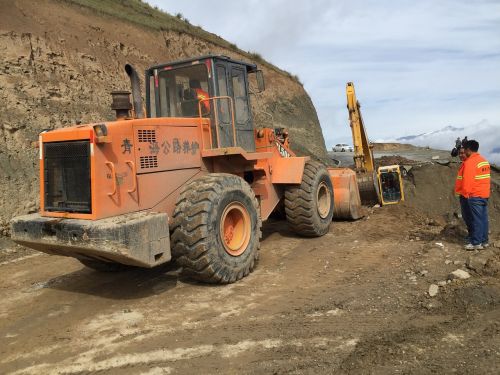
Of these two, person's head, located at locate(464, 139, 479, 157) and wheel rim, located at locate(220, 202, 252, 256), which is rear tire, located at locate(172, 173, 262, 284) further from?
person's head, located at locate(464, 139, 479, 157)

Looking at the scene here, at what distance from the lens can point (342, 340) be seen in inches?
157

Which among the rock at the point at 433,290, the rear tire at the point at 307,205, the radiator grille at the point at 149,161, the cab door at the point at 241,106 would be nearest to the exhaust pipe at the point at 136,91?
the radiator grille at the point at 149,161

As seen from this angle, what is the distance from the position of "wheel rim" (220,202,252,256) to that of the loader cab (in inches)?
41.4

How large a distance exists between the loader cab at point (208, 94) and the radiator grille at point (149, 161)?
3.73 feet

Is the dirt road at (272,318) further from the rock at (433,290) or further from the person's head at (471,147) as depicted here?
the person's head at (471,147)

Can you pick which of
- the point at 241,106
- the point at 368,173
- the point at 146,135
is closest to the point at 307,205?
the point at 241,106

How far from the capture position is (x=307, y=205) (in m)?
7.72

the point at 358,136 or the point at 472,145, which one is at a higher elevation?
the point at 358,136

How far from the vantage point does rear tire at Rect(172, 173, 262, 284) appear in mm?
5262

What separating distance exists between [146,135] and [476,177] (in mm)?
4510

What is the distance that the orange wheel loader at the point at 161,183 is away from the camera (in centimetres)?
494

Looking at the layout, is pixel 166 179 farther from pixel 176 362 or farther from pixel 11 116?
pixel 11 116

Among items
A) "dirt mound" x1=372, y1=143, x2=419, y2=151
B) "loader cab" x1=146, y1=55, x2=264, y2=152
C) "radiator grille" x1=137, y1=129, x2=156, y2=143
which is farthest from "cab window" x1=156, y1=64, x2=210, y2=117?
A: "dirt mound" x1=372, y1=143, x2=419, y2=151

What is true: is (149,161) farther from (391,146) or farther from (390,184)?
(391,146)
